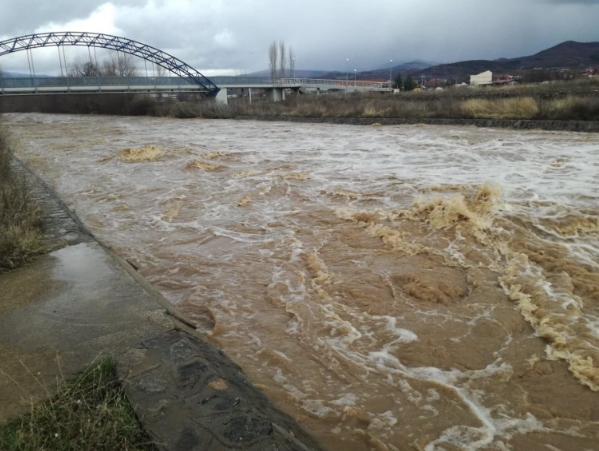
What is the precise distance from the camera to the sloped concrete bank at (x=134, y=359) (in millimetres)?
2723

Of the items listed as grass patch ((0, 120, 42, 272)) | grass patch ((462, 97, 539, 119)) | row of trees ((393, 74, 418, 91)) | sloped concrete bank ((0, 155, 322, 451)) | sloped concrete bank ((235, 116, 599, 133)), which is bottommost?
sloped concrete bank ((0, 155, 322, 451))

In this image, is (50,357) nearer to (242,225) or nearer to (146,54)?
(242,225)

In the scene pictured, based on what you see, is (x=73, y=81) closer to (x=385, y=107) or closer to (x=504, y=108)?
(x=385, y=107)

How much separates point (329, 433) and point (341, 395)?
51 centimetres

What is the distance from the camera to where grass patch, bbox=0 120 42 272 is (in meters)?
5.53

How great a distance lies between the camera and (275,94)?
72750 millimetres

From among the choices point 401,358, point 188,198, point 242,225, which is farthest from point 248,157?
point 401,358

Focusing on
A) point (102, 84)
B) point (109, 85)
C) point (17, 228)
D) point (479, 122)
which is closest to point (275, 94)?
point (109, 85)

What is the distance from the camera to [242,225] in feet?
32.1

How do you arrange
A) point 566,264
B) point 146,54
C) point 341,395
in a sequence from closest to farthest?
point 341,395 → point 566,264 → point 146,54

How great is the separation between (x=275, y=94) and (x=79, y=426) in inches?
2897

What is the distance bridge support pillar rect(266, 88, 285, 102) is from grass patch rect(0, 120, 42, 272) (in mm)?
67781

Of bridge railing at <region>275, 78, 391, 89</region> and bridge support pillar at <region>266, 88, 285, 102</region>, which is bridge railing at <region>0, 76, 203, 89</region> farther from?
bridge railing at <region>275, 78, 391, 89</region>

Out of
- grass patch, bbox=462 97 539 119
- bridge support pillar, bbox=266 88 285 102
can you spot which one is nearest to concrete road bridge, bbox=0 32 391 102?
bridge support pillar, bbox=266 88 285 102
